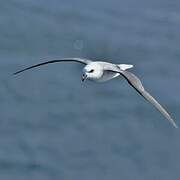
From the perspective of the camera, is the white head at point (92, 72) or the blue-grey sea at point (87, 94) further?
the blue-grey sea at point (87, 94)

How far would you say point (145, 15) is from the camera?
2456cm

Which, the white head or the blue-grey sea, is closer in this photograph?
the white head

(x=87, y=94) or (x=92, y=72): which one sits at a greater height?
(x=87, y=94)

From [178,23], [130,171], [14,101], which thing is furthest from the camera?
[178,23]

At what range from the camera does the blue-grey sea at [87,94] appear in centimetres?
1981

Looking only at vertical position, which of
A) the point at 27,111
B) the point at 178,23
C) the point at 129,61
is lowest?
the point at 27,111

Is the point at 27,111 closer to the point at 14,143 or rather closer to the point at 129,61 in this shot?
the point at 14,143

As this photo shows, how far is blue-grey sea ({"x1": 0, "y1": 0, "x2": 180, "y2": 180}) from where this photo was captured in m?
19.8

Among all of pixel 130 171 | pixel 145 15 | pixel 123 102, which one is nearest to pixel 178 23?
pixel 145 15

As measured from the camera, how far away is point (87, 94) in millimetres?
21609

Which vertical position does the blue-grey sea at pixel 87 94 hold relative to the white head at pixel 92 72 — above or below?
above

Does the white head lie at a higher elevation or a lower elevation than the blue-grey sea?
lower

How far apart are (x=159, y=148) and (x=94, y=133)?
1.39 m

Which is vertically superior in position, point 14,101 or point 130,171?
point 14,101
